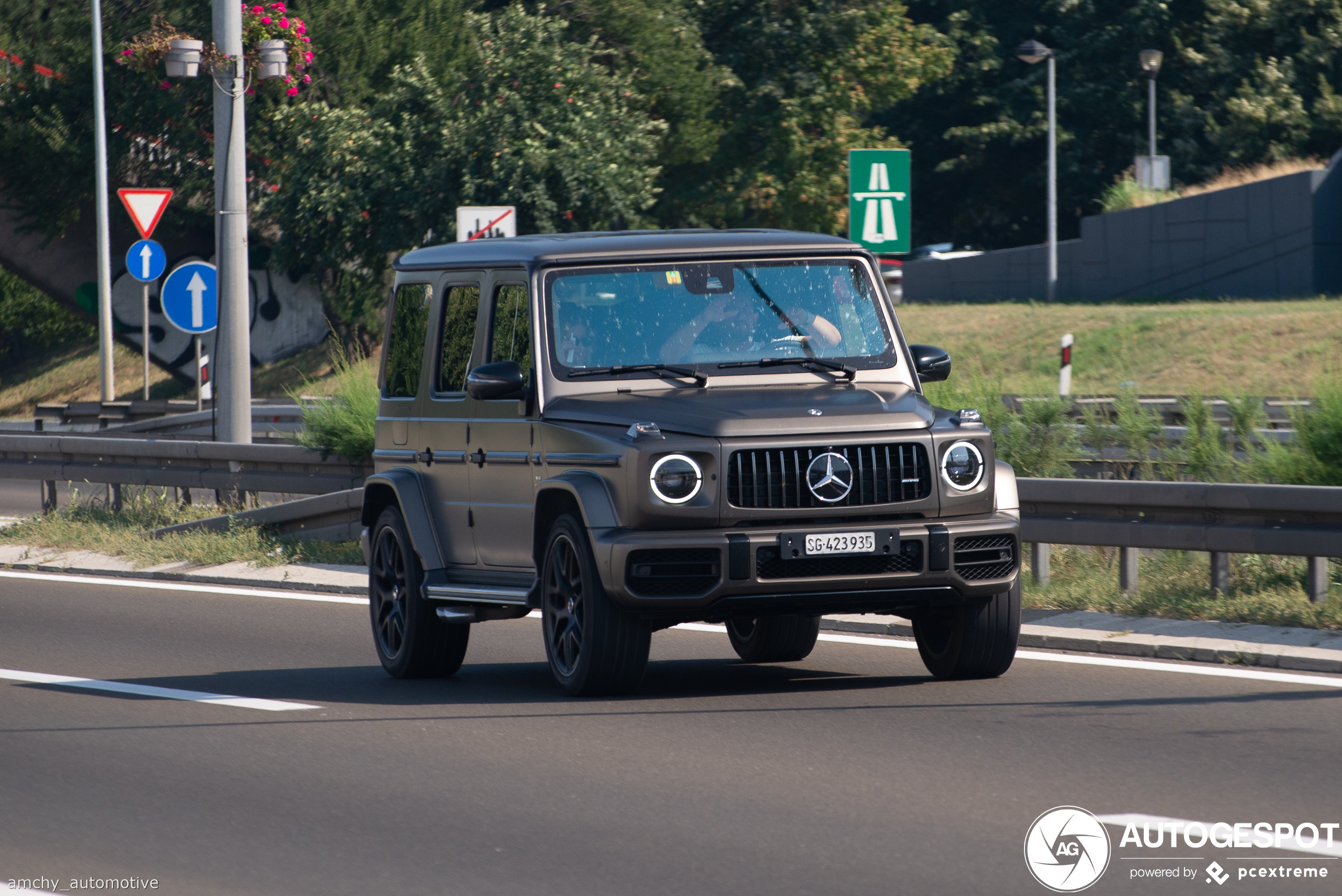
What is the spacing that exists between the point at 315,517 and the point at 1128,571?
250 inches

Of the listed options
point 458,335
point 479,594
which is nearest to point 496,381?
point 479,594

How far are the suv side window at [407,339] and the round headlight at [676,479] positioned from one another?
7.66 ft

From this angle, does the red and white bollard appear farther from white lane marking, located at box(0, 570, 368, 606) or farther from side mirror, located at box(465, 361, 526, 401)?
side mirror, located at box(465, 361, 526, 401)

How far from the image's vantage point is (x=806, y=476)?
8.24 metres

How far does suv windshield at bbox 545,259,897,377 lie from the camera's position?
9031mm

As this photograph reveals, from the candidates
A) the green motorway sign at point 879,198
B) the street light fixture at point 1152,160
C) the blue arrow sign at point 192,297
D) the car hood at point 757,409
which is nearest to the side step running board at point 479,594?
the car hood at point 757,409

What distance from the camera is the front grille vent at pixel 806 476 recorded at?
8203mm

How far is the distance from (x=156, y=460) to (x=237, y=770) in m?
9.87

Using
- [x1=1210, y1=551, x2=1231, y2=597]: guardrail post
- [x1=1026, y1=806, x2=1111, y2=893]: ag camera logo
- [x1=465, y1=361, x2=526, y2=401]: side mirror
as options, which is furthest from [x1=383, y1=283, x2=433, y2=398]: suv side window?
[x1=1026, y1=806, x2=1111, y2=893]: ag camera logo

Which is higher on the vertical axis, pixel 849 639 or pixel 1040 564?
pixel 1040 564

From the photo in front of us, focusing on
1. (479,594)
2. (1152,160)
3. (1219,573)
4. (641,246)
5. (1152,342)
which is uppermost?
(1152,160)

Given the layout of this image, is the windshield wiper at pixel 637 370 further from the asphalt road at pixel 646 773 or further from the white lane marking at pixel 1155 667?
the white lane marking at pixel 1155 667

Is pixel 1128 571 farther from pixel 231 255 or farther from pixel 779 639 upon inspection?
pixel 231 255

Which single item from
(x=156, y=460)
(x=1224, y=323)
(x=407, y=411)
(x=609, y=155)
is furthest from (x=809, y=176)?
(x=407, y=411)
